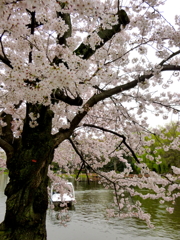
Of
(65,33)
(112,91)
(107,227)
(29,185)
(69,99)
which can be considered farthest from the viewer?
(107,227)

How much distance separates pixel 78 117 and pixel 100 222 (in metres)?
6.96

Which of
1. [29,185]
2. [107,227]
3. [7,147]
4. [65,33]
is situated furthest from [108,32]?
[107,227]

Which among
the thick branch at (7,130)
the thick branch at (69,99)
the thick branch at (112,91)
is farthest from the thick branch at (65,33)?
the thick branch at (7,130)

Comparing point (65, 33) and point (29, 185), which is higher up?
point (65, 33)

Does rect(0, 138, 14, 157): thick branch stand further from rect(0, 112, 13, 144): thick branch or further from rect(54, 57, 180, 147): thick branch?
rect(54, 57, 180, 147): thick branch

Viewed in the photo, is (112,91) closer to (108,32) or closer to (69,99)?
(69,99)

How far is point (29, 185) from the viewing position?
2.64 m

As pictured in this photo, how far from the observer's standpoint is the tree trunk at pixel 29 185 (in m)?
2.49

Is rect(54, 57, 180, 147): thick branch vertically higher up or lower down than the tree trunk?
higher up

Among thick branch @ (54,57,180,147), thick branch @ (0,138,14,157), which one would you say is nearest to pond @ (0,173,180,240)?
thick branch @ (0,138,14,157)

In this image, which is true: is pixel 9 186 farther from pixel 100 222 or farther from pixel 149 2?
pixel 100 222

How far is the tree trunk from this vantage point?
249cm

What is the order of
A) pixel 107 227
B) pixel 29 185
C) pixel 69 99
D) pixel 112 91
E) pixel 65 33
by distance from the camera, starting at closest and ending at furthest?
pixel 29 185 < pixel 69 99 < pixel 112 91 < pixel 65 33 < pixel 107 227

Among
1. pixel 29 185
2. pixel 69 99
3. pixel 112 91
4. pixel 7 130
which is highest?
pixel 112 91
